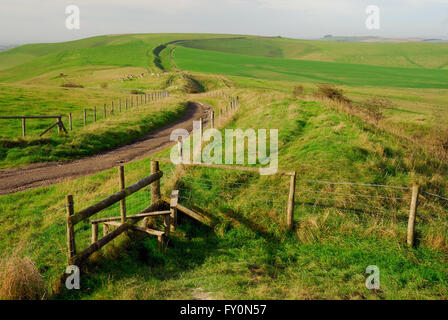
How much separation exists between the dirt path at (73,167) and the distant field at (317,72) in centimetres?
6939

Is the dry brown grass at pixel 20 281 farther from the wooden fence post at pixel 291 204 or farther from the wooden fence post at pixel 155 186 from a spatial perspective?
the wooden fence post at pixel 291 204

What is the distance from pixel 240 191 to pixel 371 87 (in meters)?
76.4

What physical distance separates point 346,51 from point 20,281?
155 meters

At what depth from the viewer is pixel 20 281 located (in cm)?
723

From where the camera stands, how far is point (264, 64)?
120188 millimetres

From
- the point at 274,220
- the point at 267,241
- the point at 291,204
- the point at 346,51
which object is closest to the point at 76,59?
the point at 346,51

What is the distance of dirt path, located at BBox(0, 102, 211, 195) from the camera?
17.0 m

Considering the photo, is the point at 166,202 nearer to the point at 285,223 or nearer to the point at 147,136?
the point at 285,223

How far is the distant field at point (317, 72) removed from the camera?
88.6m

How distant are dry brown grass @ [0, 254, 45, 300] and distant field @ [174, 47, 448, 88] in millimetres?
85421

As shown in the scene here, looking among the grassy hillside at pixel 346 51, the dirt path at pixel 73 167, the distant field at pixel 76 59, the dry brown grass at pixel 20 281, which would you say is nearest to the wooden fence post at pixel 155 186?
the dry brown grass at pixel 20 281

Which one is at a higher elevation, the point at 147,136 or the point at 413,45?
the point at 413,45

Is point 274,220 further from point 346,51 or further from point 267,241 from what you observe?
point 346,51
